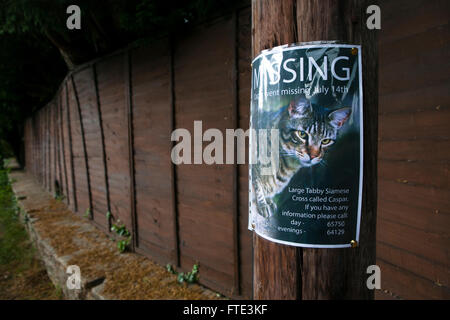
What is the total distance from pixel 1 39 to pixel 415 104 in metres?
9.29

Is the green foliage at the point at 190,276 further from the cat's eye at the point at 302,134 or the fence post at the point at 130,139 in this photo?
the cat's eye at the point at 302,134

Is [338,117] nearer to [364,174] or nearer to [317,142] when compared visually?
[317,142]

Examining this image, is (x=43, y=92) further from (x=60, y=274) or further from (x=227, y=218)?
(x=227, y=218)

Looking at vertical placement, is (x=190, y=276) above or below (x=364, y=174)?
below

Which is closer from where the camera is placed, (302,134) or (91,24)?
(302,134)

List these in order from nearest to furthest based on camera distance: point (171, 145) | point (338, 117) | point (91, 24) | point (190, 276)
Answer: point (338, 117) → point (190, 276) → point (171, 145) → point (91, 24)

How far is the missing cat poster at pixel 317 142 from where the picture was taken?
39.9 inches

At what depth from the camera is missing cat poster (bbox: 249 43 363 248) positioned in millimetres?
1014

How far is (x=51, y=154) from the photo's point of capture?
11.4 meters

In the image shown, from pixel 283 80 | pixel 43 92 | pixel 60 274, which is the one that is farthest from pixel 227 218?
pixel 43 92

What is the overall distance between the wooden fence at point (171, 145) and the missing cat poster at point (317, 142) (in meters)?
1.96

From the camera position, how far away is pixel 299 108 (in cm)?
103

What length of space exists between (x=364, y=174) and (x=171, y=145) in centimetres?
321

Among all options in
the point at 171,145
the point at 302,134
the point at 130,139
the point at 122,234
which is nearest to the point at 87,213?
the point at 122,234
